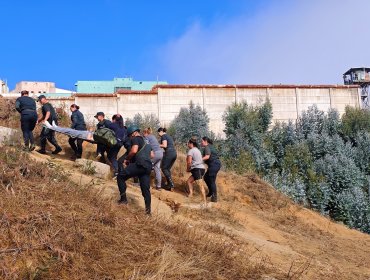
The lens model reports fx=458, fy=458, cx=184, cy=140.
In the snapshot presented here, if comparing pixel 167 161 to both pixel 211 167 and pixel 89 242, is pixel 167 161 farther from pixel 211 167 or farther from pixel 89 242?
pixel 89 242

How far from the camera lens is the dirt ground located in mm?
7805

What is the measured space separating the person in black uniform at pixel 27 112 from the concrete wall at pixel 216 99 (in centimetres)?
1687

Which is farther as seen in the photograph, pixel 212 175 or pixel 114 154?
pixel 212 175

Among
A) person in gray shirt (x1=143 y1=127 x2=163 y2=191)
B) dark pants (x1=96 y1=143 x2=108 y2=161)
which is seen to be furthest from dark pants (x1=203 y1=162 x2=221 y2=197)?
dark pants (x1=96 y1=143 x2=108 y2=161)

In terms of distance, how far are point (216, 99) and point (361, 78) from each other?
1303 centimetres

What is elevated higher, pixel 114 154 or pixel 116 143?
pixel 116 143

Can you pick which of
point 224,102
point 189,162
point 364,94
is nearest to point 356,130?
point 364,94

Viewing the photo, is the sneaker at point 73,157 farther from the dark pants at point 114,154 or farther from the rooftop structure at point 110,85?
the rooftop structure at point 110,85

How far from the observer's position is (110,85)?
47.7 metres

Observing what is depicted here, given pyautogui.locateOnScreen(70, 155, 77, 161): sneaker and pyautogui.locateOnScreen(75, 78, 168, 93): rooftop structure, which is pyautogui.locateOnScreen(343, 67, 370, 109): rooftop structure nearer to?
A: pyautogui.locateOnScreen(75, 78, 168, 93): rooftop structure

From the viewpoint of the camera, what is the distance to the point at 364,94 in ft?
111

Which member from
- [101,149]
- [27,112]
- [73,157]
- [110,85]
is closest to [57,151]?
[73,157]

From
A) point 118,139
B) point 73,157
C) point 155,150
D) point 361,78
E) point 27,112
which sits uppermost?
point 361,78

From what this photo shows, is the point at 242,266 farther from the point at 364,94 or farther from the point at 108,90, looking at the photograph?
the point at 108,90
